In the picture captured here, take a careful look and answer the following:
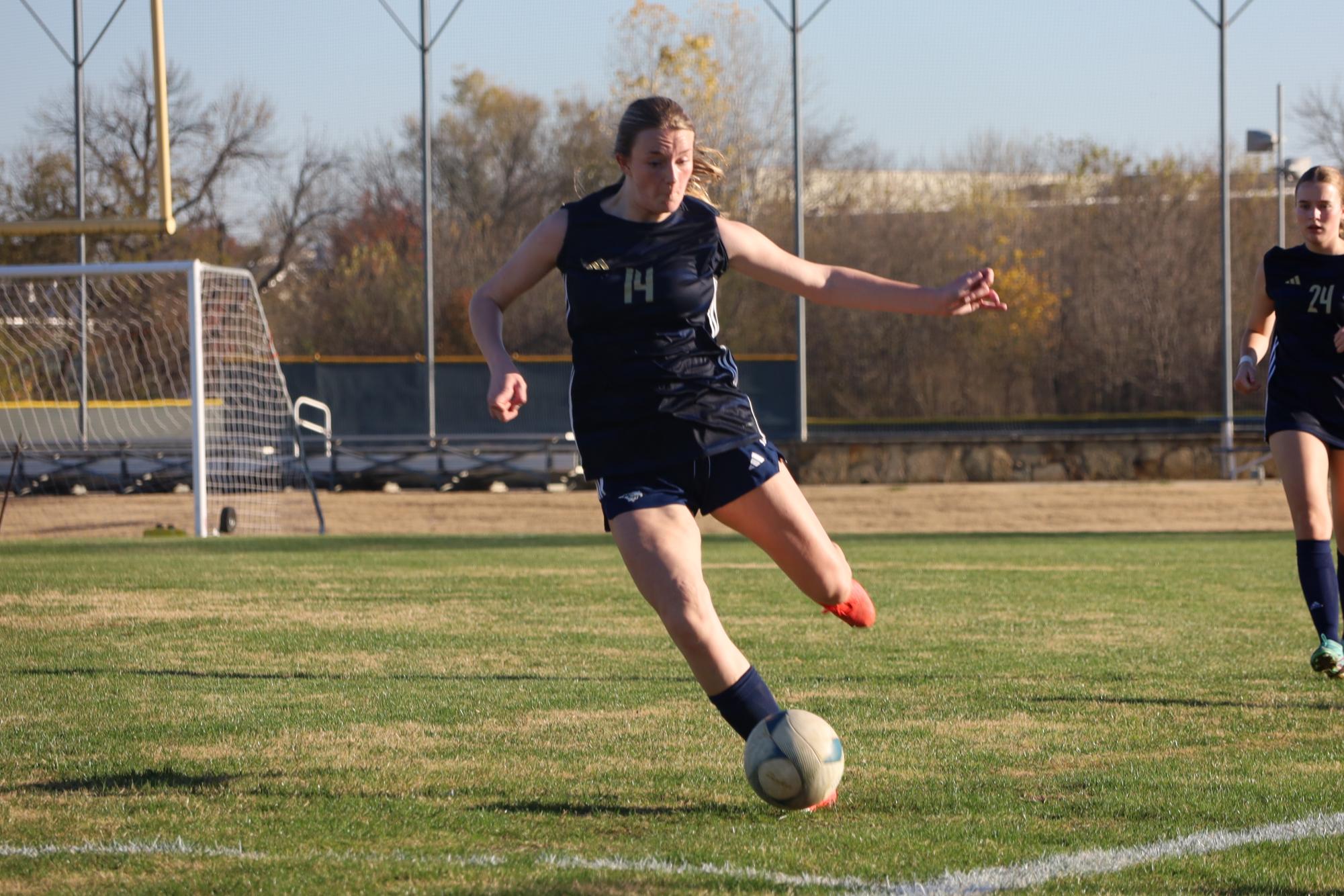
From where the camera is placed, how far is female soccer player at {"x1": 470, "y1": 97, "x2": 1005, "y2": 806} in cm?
416

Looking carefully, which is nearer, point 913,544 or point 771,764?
point 771,764

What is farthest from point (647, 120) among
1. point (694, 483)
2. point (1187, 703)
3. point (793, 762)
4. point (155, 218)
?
point (155, 218)

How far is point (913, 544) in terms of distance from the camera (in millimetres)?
16500

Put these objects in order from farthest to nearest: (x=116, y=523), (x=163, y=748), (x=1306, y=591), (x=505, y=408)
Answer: (x=116, y=523) < (x=1306, y=591) < (x=163, y=748) < (x=505, y=408)

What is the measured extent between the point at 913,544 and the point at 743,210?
24177mm

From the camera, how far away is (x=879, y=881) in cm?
337

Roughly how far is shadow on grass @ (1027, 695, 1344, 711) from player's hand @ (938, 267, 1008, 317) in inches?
83.8

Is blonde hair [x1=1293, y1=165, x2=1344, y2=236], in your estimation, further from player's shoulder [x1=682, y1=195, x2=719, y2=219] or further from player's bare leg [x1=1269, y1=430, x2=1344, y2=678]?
player's shoulder [x1=682, y1=195, x2=719, y2=219]

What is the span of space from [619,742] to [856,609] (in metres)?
0.95

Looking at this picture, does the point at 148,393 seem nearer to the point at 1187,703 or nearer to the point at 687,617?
the point at 1187,703

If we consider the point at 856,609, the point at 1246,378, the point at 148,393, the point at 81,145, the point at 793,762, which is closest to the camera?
the point at 793,762

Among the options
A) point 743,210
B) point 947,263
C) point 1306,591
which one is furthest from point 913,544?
point 947,263

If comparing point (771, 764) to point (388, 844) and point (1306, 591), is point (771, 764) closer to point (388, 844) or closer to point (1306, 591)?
point (388, 844)

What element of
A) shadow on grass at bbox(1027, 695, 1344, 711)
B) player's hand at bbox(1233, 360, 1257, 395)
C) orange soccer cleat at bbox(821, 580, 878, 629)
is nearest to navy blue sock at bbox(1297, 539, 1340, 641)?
shadow on grass at bbox(1027, 695, 1344, 711)
